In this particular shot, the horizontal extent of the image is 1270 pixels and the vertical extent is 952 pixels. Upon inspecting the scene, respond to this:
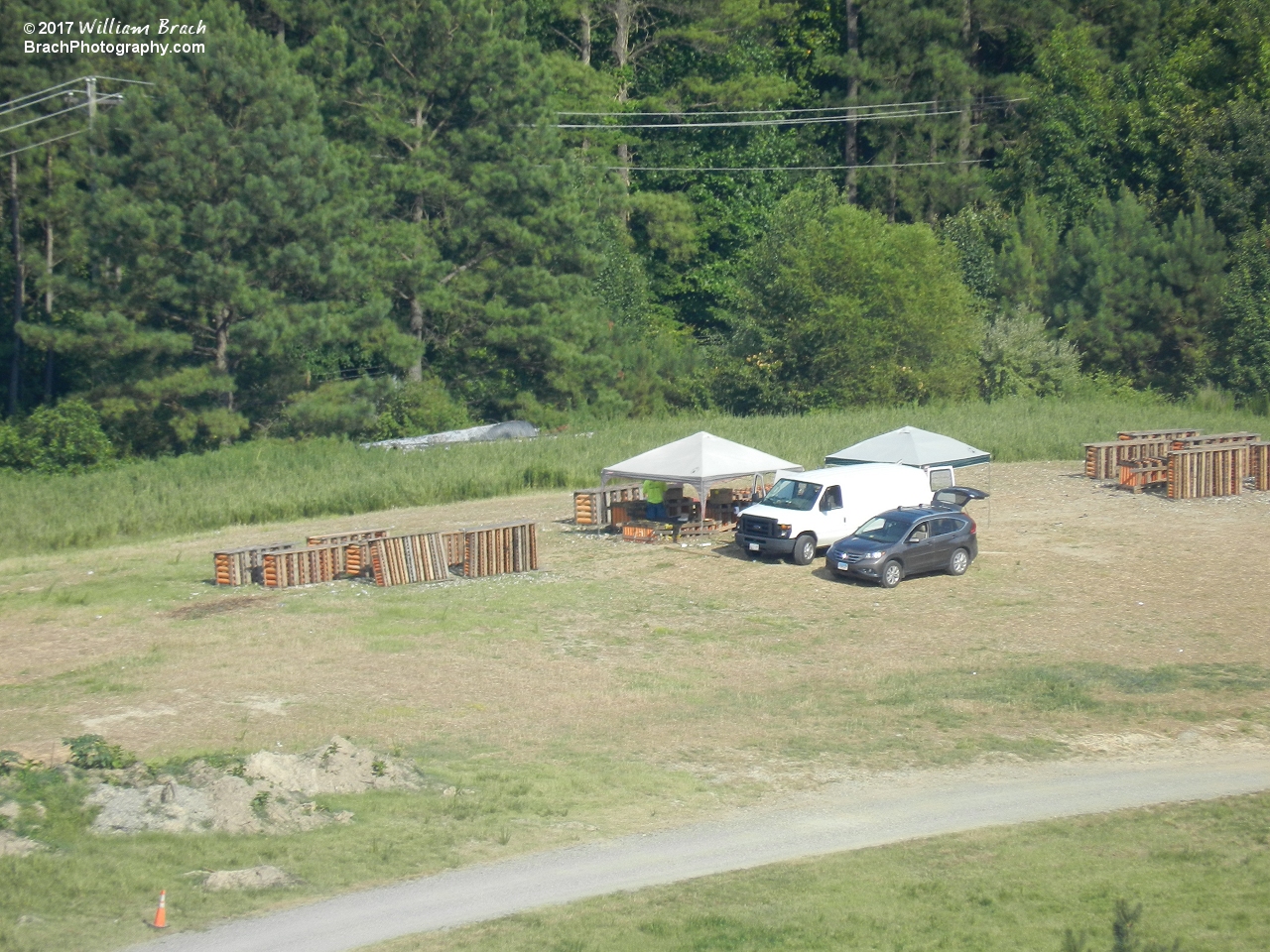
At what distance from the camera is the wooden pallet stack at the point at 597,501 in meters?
33.8

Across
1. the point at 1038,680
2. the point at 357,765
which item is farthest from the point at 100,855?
the point at 1038,680

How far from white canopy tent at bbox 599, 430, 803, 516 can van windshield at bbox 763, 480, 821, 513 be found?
96 cm

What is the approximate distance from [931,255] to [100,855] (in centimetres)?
5023

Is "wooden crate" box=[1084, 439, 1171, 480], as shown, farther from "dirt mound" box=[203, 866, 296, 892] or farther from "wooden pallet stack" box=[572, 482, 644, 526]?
"dirt mound" box=[203, 866, 296, 892]

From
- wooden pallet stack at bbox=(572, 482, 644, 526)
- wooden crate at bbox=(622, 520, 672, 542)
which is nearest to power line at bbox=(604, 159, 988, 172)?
wooden pallet stack at bbox=(572, 482, 644, 526)

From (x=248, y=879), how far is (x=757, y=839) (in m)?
5.10

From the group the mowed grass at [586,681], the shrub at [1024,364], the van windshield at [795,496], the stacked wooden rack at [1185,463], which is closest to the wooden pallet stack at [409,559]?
the mowed grass at [586,681]

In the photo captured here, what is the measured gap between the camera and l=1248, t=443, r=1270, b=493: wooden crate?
1462 inches

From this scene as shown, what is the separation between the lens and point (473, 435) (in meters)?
53.0

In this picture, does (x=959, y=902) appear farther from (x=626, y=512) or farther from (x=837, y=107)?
(x=837, y=107)

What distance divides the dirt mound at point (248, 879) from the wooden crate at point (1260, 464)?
30.7m

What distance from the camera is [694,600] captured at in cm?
2673

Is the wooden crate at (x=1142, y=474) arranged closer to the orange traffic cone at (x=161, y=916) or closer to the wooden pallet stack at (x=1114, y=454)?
the wooden pallet stack at (x=1114, y=454)

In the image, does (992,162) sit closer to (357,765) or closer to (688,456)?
(688,456)
